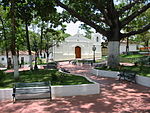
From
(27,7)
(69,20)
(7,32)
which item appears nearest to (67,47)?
(7,32)

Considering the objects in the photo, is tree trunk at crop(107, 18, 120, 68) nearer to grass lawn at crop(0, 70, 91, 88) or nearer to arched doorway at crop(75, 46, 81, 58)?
grass lawn at crop(0, 70, 91, 88)

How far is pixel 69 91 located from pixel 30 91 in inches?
75.3

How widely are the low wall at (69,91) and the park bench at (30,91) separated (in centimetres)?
36

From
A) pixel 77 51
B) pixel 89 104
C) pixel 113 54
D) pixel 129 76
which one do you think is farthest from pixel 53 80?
pixel 77 51

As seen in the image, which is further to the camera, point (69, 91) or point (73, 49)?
point (73, 49)

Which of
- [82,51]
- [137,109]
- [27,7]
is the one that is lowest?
[137,109]

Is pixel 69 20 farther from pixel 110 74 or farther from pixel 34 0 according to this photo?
pixel 110 74

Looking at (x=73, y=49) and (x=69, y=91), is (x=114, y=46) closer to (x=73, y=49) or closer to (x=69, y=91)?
(x=69, y=91)

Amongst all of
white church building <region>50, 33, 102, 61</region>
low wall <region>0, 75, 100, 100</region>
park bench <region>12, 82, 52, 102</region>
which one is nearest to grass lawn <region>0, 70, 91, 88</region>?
low wall <region>0, 75, 100, 100</region>

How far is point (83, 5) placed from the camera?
16984 millimetres

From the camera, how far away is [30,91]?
8133mm

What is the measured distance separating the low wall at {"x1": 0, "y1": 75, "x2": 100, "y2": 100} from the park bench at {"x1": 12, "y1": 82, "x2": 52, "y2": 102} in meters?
0.36

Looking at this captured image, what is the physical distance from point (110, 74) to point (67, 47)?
28797mm

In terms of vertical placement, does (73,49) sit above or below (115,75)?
above
